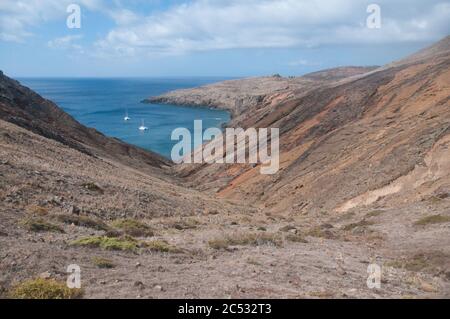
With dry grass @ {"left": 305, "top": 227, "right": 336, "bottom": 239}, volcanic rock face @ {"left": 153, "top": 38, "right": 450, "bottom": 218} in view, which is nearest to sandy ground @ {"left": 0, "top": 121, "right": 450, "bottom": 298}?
dry grass @ {"left": 305, "top": 227, "right": 336, "bottom": 239}

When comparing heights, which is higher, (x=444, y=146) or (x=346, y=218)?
(x=444, y=146)

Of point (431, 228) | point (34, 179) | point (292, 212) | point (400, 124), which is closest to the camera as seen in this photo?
point (431, 228)

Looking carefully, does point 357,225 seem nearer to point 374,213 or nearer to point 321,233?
point 374,213

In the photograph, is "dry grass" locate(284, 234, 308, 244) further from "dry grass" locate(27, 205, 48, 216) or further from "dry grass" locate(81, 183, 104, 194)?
"dry grass" locate(81, 183, 104, 194)

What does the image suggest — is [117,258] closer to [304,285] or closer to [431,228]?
[304,285]

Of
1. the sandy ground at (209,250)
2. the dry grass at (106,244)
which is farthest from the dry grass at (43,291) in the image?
the dry grass at (106,244)

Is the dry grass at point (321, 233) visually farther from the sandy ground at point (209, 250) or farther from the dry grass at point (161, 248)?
the dry grass at point (161, 248)

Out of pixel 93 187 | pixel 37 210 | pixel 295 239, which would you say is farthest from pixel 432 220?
pixel 93 187

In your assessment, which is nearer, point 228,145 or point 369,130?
point 369,130

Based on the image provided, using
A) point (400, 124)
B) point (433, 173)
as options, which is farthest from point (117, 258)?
point (400, 124)
